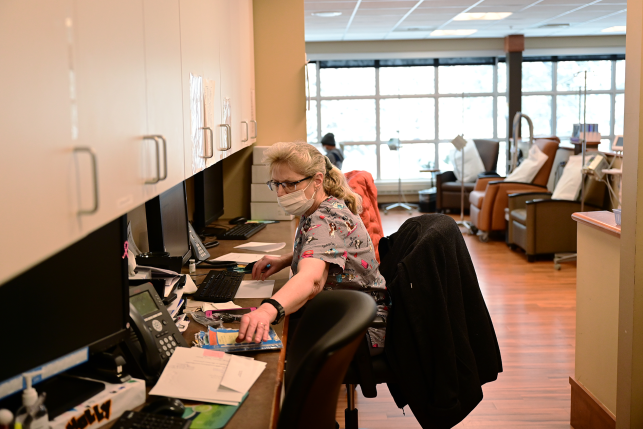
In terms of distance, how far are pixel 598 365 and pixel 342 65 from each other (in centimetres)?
813

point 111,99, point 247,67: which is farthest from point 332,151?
point 111,99

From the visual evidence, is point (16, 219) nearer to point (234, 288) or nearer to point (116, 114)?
point (116, 114)

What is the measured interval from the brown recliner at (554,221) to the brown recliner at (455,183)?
271cm

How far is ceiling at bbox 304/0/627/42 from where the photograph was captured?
6.64 m

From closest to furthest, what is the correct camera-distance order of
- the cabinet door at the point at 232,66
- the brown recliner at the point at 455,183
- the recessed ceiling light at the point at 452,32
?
the cabinet door at the point at 232,66
the brown recliner at the point at 455,183
the recessed ceiling light at the point at 452,32

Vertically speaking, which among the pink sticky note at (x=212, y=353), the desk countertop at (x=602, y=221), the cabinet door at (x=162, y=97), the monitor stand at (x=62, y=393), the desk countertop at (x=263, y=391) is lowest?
the desk countertop at (x=263, y=391)

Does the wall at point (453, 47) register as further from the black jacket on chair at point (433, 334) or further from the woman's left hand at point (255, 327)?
the woman's left hand at point (255, 327)

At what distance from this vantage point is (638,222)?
78.8 inches

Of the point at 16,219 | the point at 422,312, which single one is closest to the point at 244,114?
the point at 422,312

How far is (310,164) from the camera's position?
203cm

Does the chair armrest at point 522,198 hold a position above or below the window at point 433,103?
below

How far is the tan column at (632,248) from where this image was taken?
1981 mm

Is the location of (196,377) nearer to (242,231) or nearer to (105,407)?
(105,407)

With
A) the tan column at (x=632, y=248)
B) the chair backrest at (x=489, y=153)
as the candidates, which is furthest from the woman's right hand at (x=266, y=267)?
the chair backrest at (x=489, y=153)
